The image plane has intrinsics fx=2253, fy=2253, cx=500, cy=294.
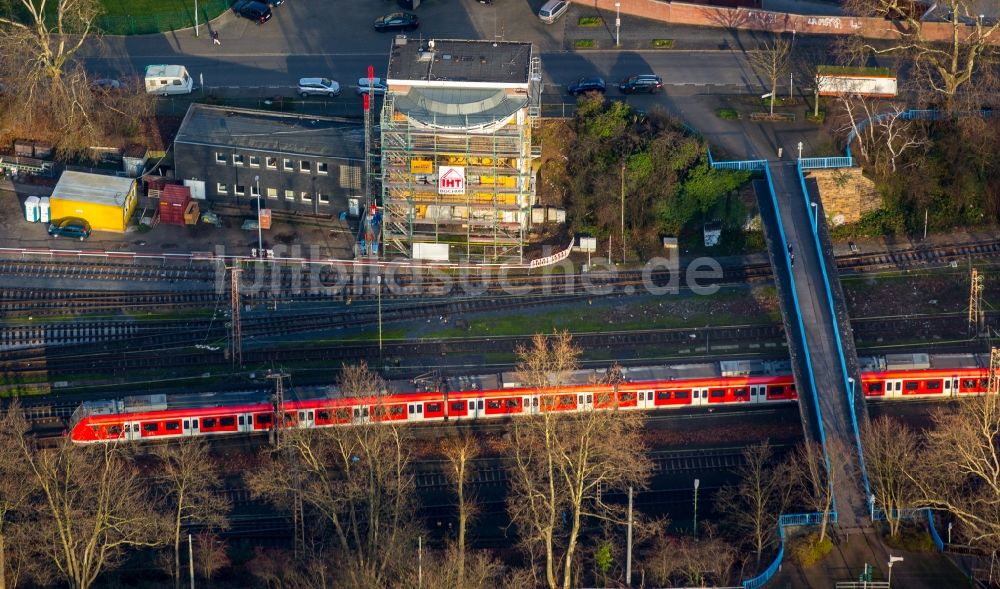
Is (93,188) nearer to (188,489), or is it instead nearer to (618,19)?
(188,489)

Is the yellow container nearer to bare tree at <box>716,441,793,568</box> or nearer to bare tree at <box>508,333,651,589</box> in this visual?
bare tree at <box>508,333,651,589</box>

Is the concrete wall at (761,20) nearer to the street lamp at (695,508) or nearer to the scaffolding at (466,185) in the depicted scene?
the scaffolding at (466,185)

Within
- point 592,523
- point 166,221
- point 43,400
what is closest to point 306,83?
point 166,221

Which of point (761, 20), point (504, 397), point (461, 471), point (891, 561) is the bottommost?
point (891, 561)

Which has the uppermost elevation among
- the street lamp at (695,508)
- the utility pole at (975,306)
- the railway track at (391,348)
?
the utility pole at (975,306)

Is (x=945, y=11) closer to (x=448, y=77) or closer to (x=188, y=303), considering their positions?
(x=448, y=77)

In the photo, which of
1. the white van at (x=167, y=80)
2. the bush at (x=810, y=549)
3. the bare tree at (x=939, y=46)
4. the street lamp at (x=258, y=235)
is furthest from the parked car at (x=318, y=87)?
the bush at (x=810, y=549)

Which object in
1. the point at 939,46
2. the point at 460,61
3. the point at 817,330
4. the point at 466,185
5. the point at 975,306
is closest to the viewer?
the point at 817,330

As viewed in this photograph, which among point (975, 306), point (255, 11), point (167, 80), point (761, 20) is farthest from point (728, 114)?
point (167, 80)
